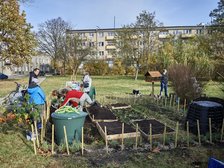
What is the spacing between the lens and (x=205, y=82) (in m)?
11.7

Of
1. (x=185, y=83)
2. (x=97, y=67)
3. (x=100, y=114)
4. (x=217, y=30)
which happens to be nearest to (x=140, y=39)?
(x=217, y=30)

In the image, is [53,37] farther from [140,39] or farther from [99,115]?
[99,115]

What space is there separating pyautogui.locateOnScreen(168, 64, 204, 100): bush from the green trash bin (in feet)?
21.8

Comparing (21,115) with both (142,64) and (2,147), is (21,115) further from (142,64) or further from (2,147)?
(142,64)

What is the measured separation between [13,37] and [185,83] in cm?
2260

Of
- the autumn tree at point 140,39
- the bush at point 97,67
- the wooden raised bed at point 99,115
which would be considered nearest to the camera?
the wooden raised bed at point 99,115

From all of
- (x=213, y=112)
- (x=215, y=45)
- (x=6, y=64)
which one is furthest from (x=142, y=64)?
(x=213, y=112)

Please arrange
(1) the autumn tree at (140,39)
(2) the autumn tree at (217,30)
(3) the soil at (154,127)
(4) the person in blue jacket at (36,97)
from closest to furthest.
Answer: (3) the soil at (154,127) < (4) the person in blue jacket at (36,97) < (2) the autumn tree at (217,30) < (1) the autumn tree at (140,39)

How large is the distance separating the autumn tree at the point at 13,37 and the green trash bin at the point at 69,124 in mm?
23848

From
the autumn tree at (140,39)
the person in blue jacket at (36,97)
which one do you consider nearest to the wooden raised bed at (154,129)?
the person in blue jacket at (36,97)

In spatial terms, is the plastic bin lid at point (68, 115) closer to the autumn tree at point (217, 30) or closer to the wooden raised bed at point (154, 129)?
the wooden raised bed at point (154, 129)

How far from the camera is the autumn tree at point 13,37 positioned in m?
26.4

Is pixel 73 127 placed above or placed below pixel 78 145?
above

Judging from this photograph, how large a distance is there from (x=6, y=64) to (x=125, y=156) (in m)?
27.7
